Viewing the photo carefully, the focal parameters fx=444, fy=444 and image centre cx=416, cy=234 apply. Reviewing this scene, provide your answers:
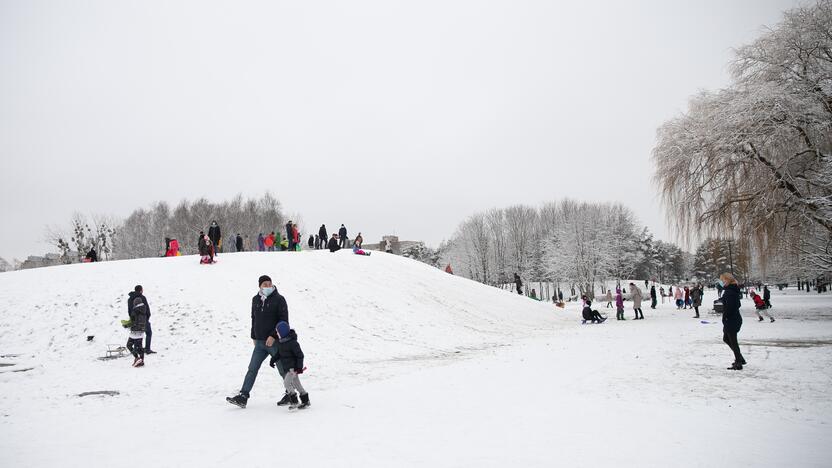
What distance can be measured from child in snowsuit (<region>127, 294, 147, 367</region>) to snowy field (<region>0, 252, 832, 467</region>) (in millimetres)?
380

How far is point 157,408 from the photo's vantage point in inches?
323

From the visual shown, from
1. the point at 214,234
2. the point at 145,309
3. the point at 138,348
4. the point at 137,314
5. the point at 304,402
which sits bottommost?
the point at 304,402

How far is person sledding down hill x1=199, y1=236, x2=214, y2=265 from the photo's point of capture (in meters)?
21.7

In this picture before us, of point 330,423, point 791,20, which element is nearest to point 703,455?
point 330,423

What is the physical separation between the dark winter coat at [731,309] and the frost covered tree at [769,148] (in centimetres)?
1265

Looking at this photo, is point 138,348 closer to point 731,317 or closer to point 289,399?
point 289,399

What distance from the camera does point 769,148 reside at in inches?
845

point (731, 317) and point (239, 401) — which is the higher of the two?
point (731, 317)

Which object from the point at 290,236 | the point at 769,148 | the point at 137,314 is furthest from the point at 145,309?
the point at 769,148

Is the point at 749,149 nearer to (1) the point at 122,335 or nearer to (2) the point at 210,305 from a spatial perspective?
(2) the point at 210,305

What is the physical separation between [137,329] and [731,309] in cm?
1526

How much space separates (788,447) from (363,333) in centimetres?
1381

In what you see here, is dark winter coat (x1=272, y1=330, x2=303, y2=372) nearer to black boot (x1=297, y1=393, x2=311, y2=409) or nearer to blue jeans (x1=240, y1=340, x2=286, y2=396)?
blue jeans (x1=240, y1=340, x2=286, y2=396)

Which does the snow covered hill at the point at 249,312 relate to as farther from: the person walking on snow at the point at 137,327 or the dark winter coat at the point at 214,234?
the dark winter coat at the point at 214,234
